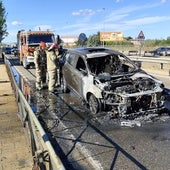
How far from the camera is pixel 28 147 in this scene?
6781 mm

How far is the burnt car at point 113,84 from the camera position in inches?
345

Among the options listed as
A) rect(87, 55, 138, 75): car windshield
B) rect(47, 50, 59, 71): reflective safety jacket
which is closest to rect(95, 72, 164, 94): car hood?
rect(87, 55, 138, 75): car windshield

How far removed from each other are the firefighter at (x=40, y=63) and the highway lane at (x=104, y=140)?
13.2ft

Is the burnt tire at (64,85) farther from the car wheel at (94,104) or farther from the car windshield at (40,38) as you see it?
the car windshield at (40,38)

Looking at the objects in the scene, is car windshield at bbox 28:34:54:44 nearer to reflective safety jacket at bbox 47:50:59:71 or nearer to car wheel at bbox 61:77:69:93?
reflective safety jacket at bbox 47:50:59:71

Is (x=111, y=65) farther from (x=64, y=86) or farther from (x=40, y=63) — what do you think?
(x=40, y=63)

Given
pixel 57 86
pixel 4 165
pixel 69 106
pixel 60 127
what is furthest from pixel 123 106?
pixel 57 86

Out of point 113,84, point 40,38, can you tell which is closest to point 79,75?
point 113,84

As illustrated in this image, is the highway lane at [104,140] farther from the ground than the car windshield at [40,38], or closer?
closer

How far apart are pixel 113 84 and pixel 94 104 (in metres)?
0.73

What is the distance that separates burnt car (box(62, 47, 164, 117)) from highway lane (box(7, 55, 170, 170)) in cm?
35

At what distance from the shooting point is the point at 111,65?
10.9m

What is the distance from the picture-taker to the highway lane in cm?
593

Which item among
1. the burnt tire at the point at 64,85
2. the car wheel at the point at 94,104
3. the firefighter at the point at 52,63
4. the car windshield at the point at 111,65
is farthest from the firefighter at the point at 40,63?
the car wheel at the point at 94,104
